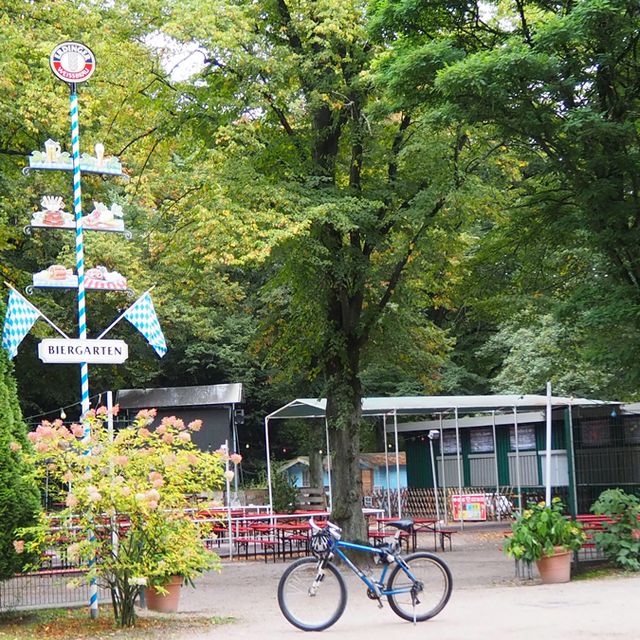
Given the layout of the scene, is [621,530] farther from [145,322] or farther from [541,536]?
[145,322]

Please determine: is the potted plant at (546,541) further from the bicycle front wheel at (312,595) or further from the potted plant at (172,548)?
the potted plant at (172,548)

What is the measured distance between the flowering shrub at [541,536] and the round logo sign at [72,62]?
26.5ft

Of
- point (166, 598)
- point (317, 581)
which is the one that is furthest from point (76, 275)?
point (317, 581)

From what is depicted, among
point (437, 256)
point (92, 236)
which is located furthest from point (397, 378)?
point (437, 256)

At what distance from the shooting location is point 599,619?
9.97 m

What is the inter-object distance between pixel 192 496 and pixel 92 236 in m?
16.1

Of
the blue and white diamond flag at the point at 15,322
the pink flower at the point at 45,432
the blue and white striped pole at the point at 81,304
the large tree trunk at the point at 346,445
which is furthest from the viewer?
the large tree trunk at the point at 346,445

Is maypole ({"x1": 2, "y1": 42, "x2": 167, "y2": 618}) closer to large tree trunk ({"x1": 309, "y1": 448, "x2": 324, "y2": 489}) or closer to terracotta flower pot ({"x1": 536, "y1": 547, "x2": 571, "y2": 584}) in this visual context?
terracotta flower pot ({"x1": 536, "y1": 547, "x2": 571, "y2": 584})

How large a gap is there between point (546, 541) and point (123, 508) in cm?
617

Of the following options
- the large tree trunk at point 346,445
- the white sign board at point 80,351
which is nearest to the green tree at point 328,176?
the large tree trunk at point 346,445

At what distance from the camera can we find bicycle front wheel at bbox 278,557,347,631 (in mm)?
9867

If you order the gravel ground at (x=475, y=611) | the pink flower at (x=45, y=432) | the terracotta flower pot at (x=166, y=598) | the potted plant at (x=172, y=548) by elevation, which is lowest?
the gravel ground at (x=475, y=611)

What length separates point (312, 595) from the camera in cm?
988

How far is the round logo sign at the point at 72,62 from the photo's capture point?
→ 12086 mm
